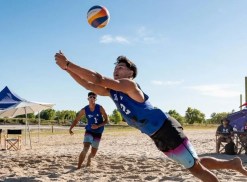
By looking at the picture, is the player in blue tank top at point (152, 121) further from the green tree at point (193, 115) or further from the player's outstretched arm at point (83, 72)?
the green tree at point (193, 115)

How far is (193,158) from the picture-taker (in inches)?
157

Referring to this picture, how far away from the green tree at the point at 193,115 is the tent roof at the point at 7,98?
95481mm

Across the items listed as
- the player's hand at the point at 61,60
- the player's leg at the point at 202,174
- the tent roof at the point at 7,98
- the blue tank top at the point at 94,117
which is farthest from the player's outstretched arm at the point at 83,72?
the tent roof at the point at 7,98

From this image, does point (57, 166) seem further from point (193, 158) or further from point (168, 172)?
point (193, 158)

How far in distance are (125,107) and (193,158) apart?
0.90m

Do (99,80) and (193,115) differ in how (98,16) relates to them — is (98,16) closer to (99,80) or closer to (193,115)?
(99,80)

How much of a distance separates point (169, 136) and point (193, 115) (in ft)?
356

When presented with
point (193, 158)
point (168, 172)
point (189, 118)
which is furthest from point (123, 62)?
point (189, 118)

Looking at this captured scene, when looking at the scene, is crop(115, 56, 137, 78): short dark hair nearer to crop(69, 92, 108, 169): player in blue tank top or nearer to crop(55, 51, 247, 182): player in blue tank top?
crop(55, 51, 247, 182): player in blue tank top

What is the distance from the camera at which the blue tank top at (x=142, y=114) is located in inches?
153

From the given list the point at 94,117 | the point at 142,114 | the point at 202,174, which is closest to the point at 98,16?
the point at 142,114

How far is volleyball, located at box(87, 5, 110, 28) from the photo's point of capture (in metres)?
4.88

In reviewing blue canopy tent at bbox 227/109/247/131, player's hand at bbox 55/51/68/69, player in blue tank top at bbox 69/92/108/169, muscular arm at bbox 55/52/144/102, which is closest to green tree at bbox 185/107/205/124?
blue canopy tent at bbox 227/109/247/131

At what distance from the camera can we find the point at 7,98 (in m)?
15.2
